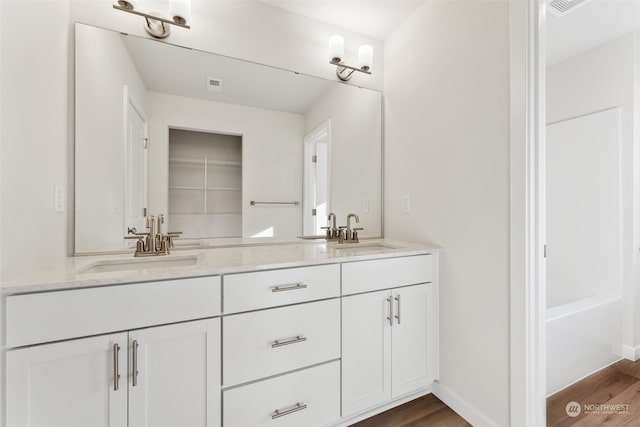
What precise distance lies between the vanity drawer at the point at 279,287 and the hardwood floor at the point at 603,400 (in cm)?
137

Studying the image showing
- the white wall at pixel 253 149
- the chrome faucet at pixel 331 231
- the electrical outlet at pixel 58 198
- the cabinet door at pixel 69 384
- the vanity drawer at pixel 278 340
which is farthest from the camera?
the chrome faucet at pixel 331 231

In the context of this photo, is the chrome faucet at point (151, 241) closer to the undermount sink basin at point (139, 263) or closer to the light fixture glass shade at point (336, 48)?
the undermount sink basin at point (139, 263)

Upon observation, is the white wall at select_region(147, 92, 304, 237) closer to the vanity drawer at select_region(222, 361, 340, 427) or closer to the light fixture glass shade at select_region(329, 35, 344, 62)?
the light fixture glass shade at select_region(329, 35, 344, 62)

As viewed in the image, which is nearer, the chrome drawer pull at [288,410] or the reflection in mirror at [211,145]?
the chrome drawer pull at [288,410]

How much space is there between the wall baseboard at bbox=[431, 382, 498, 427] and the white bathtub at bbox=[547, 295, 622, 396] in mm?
564

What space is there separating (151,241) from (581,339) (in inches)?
103

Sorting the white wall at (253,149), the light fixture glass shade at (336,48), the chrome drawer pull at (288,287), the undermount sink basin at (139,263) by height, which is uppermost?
the light fixture glass shade at (336,48)

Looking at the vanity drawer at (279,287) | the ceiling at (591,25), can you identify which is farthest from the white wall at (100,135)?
the ceiling at (591,25)

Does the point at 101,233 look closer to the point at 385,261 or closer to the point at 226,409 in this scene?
the point at 226,409

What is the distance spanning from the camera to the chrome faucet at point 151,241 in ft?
4.39

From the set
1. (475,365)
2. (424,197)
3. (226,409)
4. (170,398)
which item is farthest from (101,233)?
(475,365)

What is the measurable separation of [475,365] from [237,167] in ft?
5.68

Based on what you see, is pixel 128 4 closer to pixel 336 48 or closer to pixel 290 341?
pixel 336 48

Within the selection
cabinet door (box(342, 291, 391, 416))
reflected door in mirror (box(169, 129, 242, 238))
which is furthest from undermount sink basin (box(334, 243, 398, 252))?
reflected door in mirror (box(169, 129, 242, 238))
